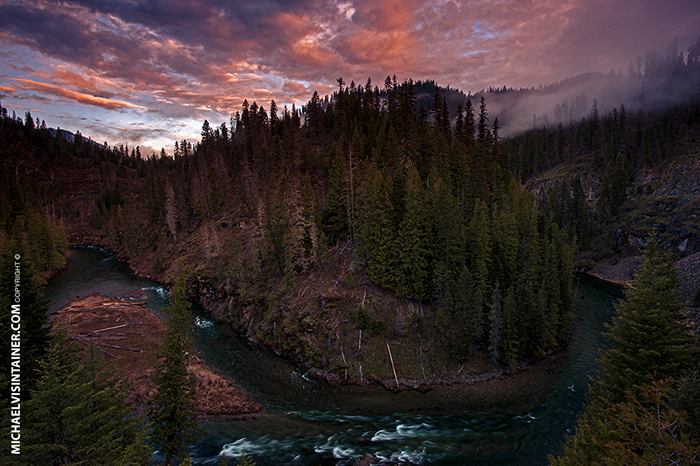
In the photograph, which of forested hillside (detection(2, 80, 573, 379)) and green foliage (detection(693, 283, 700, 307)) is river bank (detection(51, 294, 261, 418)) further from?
green foliage (detection(693, 283, 700, 307))

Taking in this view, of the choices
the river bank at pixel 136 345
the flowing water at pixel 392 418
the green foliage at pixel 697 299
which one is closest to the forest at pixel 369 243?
the flowing water at pixel 392 418

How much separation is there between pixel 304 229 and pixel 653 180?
13273 centimetres

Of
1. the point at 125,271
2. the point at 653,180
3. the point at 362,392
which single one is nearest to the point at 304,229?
the point at 362,392

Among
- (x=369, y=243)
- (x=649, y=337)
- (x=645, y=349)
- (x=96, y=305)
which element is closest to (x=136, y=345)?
(x=96, y=305)

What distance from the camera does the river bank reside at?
31594mm

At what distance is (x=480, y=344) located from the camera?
134 feet

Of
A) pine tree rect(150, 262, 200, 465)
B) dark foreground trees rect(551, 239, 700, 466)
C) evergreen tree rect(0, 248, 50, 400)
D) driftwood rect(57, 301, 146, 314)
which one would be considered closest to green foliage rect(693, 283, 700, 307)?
dark foreground trees rect(551, 239, 700, 466)

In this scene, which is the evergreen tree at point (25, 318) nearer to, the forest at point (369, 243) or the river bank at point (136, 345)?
the forest at point (369, 243)

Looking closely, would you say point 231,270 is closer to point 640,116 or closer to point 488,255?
point 488,255

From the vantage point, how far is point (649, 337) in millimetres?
20906

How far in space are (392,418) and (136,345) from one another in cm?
3577

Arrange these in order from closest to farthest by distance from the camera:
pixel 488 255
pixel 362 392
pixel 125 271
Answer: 1. pixel 362 392
2. pixel 488 255
3. pixel 125 271

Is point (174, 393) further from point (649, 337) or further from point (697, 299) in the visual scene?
point (697, 299)

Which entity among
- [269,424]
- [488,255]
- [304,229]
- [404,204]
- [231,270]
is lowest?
[269,424]
